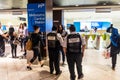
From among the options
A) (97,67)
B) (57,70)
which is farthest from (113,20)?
(57,70)

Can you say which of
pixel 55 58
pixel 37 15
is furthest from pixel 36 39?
pixel 37 15

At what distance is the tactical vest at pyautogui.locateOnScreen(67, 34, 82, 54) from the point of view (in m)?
6.07

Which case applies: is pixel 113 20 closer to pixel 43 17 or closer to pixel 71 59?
pixel 43 17

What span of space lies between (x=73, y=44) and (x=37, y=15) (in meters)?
3.22

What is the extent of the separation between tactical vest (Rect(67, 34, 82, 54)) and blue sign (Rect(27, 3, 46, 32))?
2893mm

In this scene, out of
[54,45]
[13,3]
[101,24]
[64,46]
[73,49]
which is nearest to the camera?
[73,49]

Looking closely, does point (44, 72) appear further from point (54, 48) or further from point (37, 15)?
point (37, 15)

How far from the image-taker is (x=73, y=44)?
20.0 feet

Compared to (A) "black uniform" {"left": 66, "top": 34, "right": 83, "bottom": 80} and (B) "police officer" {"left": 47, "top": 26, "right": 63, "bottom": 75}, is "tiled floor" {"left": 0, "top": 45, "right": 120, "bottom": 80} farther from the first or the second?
(A) "black uniform" {"left": 66, "top": 34, "right": 83, "bottom": 80}

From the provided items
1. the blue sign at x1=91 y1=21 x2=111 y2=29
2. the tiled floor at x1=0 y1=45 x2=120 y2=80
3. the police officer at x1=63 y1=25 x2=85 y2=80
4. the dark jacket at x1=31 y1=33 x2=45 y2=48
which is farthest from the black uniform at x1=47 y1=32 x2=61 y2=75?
the blue sign at x1=91 y1=21 x2=111 y2=29

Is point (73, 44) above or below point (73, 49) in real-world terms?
above

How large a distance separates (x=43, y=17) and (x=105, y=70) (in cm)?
308

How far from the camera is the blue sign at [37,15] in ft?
28.9

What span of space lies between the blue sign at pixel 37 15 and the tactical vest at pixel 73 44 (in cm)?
289
